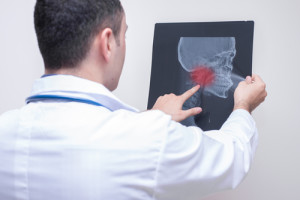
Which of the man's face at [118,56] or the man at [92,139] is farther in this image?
the man's face at [118,56]

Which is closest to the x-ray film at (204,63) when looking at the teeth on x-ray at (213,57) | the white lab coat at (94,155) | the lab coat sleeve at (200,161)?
the teeth on x-ray at (213,57)

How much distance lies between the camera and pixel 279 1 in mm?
1062

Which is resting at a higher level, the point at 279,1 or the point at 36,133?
the point at 279,1

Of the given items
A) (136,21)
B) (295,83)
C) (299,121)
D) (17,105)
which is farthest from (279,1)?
(17,105)

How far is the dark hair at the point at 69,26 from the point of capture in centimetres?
71

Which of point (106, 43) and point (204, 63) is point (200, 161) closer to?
point (106, 43)

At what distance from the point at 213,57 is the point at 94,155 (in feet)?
1.83

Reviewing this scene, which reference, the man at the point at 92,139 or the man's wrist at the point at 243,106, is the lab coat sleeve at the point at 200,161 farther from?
the man's wrist at the point at 243,106

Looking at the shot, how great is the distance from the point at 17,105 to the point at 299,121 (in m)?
1.00

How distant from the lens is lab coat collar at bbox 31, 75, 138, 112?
71cm

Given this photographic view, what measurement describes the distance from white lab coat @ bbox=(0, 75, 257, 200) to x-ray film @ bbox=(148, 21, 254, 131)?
1.16ft

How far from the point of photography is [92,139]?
0.64 m

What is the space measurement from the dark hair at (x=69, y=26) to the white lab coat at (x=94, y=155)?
0.06 m

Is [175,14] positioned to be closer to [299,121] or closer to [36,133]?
[299,121]
